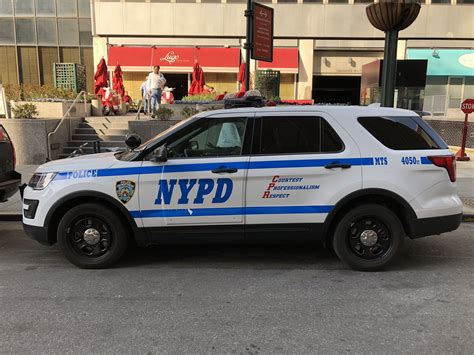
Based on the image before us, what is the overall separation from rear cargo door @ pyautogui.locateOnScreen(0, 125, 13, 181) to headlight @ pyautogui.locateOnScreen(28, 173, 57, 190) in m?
1.34

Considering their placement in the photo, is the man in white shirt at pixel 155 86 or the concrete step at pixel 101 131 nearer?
the concrete step at pixel 101 131

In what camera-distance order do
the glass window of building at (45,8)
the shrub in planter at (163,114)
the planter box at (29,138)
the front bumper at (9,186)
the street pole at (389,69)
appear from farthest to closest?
the glass window of building at (45,8)
the shrub in planter at (163,114)
the planter box at (29,138)
the street pole at (389,69)
the front bumper at (9,186)

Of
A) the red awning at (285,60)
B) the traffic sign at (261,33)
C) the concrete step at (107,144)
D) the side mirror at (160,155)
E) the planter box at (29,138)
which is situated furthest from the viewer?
the red awning at (285,60)

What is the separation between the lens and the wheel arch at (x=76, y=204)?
15.6 ft

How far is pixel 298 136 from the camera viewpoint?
4.86 m

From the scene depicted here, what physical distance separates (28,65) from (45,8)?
11.9 ft

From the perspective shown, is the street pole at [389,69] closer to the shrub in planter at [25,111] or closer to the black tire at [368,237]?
the black tire at [368,237]

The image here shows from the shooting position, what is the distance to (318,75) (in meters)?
27.7

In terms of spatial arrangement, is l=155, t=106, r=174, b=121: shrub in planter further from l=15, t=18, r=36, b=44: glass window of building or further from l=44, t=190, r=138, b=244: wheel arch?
l=15, t=18, r=36, b=44: glass window of building

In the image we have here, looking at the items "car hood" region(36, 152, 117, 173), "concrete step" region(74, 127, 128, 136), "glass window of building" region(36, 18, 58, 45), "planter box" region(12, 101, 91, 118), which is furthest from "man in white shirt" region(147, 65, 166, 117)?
"glass window of building" region(36, 18, 58, 45)

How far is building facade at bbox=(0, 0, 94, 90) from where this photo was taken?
90.0ft

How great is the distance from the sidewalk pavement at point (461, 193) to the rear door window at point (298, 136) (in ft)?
12.3

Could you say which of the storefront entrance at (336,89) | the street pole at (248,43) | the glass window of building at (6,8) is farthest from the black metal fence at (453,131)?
the glass window of building at (6,8)

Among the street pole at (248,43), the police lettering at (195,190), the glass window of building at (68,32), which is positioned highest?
the glass window of building at (68,32)
